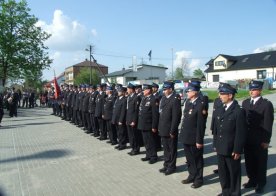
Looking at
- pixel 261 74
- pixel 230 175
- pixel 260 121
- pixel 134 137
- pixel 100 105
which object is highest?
pixel 261 74

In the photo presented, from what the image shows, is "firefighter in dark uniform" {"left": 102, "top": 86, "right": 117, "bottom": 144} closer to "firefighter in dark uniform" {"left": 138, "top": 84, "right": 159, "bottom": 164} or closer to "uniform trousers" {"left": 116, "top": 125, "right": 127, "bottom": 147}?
"uniform trousers" {"left": 116, "top": 125, "right": 127, "bottom": 147}

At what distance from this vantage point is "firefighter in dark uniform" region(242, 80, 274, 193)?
5359 mm

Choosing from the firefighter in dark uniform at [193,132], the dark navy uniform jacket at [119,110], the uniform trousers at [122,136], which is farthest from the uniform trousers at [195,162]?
the uniform trousers at [122,136]

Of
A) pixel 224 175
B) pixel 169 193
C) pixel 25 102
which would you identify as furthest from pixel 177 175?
pixel 25 102

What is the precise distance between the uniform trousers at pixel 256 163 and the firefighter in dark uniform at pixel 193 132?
81 cm

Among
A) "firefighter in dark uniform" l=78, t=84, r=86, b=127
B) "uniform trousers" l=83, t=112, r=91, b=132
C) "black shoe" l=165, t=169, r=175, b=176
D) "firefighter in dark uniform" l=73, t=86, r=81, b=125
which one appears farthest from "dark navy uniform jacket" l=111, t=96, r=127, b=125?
"firefighter in dark uniform" l=73, t=86, r=81, b=125

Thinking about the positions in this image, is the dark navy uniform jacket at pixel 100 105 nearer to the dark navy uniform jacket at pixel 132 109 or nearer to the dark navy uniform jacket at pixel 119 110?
the dark navy uniform jacket at pixel 119 110

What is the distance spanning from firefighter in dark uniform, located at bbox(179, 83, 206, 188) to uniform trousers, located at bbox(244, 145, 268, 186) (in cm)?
81

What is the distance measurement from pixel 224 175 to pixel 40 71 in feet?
106

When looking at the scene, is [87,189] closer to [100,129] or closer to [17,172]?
[17,172]

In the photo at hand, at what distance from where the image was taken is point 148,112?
25.0ft

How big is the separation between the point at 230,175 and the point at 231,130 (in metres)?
0.70

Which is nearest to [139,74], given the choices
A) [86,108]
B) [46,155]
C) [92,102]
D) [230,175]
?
[86,108]

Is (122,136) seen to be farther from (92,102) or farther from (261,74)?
(261,74)
